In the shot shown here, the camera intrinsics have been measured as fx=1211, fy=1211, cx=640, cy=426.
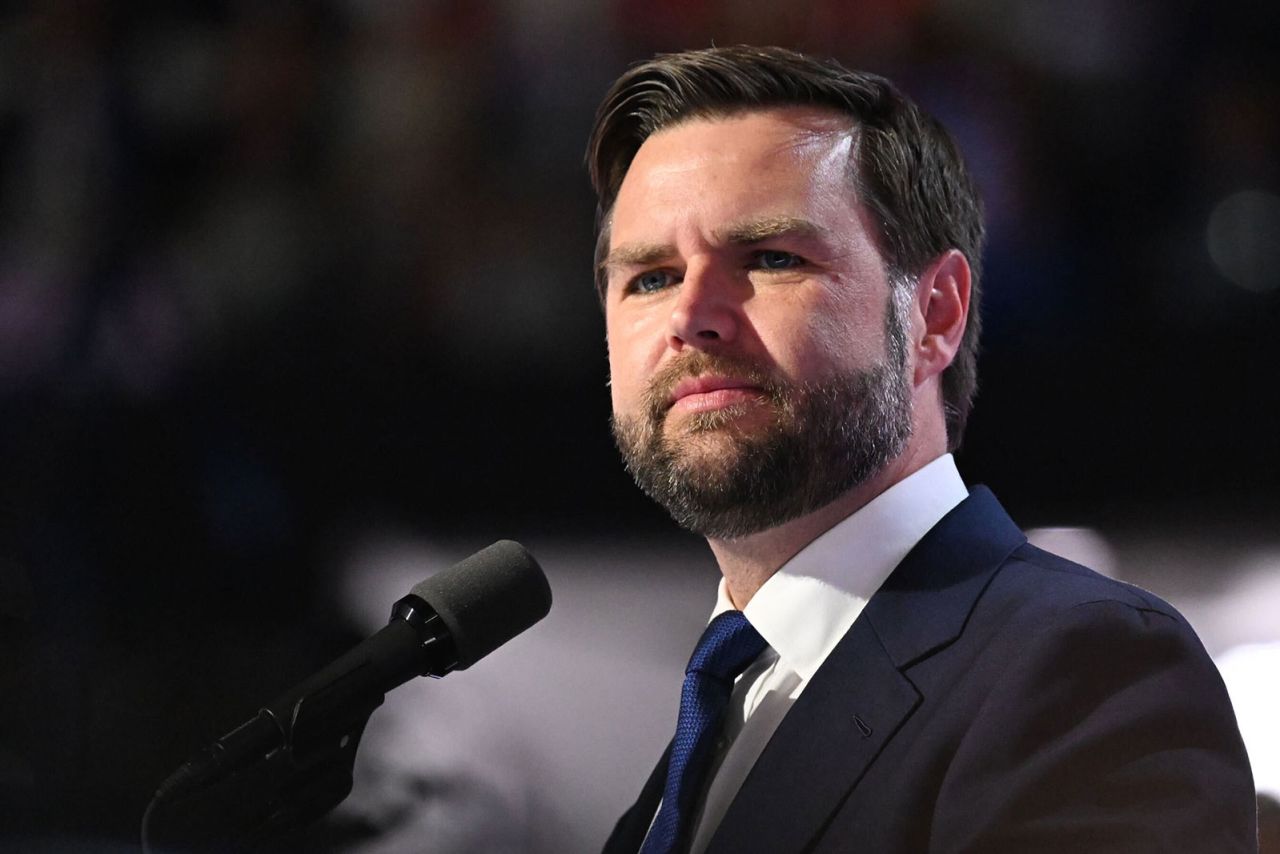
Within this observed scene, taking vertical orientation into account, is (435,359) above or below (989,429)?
above

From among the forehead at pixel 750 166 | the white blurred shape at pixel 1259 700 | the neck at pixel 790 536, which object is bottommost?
the white blurred shape at pixel 1259 700

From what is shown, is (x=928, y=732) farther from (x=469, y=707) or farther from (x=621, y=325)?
(x=469, y=707)

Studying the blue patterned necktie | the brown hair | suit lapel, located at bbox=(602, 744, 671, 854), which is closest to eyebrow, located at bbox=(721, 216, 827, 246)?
the brown hair

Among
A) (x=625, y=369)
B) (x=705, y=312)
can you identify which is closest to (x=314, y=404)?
(x=625, y=369)

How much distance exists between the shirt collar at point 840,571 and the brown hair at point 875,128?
23 centimetres

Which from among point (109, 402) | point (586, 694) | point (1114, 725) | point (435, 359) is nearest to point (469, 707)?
point (586, 694)

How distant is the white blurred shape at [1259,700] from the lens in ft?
5.00

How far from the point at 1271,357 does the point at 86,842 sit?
1.92 metres

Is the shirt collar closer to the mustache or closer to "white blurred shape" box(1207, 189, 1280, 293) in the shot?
the mustache

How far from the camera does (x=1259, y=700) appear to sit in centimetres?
155

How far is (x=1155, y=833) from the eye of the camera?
34.3 inches

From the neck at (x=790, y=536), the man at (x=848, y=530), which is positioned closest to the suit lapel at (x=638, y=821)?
the man at (x=848, y=530)

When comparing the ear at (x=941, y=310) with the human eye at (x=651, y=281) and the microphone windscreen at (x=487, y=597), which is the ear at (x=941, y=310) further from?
the microphone windscreen at (x=487, y=597)

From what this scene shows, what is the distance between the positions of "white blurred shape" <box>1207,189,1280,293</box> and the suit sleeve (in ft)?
2.38
